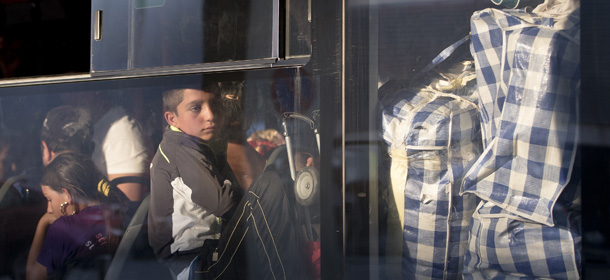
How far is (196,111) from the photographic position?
5.25 ft

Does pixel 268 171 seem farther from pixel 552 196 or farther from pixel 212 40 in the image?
pixel 552 196

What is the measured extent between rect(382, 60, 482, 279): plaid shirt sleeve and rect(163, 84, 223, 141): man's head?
0.56m

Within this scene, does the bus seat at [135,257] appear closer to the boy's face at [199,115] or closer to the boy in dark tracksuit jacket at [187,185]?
the boy in dark tracksuit jacket at [187,185]

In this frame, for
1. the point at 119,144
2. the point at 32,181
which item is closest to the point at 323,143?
the point at 119,144

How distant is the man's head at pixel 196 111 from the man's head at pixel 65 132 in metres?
0.35

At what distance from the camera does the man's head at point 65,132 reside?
5.75 feet

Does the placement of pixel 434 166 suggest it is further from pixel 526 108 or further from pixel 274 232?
pixel 274 232

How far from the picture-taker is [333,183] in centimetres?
143

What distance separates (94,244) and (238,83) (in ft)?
2.74

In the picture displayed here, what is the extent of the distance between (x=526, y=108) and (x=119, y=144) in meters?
1.35

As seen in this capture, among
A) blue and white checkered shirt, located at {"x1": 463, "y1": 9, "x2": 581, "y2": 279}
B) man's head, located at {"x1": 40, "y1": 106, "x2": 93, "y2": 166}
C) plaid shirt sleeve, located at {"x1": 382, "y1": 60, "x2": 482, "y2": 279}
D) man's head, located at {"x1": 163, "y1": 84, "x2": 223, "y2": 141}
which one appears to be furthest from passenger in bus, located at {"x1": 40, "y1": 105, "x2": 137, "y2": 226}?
blue and white checkered shirt, located at {"x1": 463, "y1": 9, "x2": 581, "y2": 279}

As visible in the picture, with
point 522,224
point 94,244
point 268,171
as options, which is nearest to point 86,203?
point 94,244

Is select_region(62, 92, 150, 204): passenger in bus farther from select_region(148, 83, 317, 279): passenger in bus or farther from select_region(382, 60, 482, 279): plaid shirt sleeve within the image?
select_region(382, 60, 482, 279): plaid shirt sleeve

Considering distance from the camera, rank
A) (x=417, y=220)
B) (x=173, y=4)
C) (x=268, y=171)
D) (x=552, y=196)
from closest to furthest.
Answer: (x=552, y=196) < (x=417, y=220) < (x=268, y=171) < (x=173, y=4)
